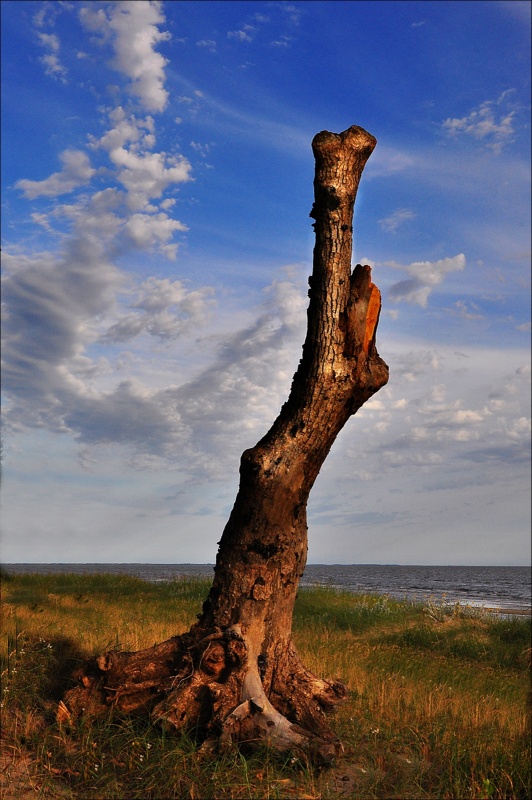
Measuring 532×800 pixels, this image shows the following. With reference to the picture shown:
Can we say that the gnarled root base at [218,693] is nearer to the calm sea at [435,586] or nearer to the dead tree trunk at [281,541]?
the dead tree trunk at [281,541]

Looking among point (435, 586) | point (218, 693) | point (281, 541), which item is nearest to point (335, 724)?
point (218, 693)

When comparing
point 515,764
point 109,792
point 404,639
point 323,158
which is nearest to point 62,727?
point 109,792

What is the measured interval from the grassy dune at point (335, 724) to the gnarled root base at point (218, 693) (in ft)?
0.67

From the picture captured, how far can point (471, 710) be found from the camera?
834 centimetres

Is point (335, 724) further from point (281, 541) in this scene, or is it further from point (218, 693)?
point (281, 541)

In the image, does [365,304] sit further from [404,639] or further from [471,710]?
[404,639]

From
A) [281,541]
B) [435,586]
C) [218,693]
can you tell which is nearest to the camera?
[218,693]

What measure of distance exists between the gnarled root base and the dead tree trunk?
1cm

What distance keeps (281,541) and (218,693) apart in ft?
5.52

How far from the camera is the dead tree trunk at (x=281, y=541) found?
7012mm

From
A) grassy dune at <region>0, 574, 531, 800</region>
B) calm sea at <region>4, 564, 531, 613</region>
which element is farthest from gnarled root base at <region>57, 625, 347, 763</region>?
calm sea at <region>4, 564, 531, 613</region>

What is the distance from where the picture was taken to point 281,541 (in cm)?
727

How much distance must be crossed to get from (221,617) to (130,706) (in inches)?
53.5

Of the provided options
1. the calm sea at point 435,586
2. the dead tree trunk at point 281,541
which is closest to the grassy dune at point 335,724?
the dead tree trunk at point 281,541
